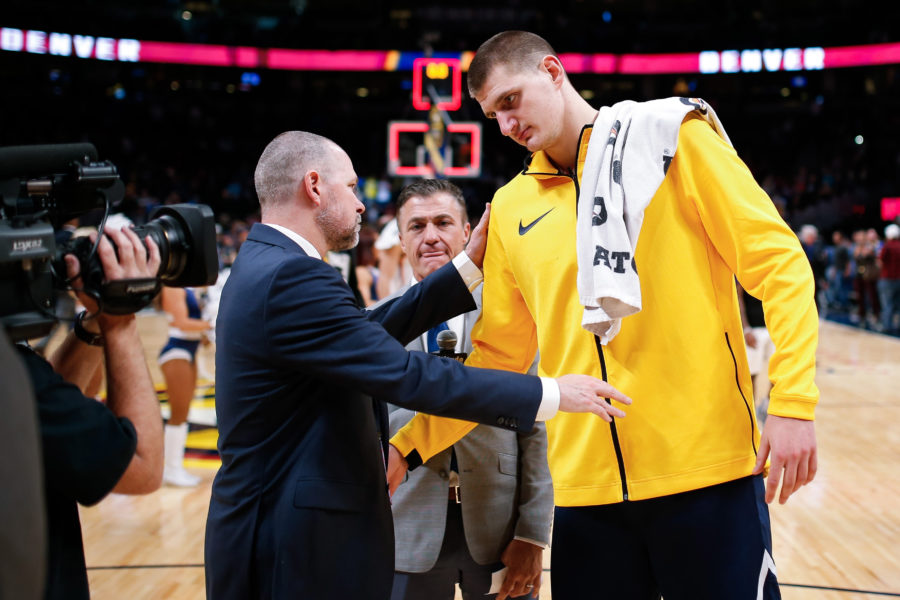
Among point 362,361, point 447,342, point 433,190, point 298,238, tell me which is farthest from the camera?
point 433,190

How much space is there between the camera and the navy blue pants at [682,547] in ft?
5.92

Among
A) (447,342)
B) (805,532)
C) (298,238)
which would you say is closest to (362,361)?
(298,238)

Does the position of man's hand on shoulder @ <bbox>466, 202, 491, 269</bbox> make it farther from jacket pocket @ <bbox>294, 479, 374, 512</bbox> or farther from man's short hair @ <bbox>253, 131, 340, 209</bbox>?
jacket pocket @ <bbox>294, 479, 374, 512</bbox>

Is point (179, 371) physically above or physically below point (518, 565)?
below

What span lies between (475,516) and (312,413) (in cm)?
79

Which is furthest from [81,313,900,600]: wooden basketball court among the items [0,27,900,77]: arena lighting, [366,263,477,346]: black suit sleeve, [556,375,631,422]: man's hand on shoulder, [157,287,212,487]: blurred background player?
[0,27,900,77]: arena lighting

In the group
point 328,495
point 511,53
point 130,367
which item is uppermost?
point 511,53

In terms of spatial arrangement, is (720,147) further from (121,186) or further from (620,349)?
(121,186)

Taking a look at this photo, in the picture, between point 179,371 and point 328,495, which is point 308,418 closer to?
point 328,495

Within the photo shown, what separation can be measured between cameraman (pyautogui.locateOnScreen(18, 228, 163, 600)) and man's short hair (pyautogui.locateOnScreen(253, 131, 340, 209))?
54 centimetres

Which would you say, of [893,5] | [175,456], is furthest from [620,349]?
[893,5]

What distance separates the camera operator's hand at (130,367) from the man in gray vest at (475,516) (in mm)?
1011

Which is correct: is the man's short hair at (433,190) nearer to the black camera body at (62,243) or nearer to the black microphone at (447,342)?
the black microphone at (447,342)

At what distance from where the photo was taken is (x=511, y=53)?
2055 millimetres
